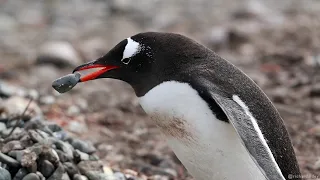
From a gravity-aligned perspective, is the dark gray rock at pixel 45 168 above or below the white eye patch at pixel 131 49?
below

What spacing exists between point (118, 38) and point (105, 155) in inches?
178

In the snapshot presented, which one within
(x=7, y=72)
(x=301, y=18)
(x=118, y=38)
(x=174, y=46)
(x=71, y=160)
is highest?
(x=301, y=18)

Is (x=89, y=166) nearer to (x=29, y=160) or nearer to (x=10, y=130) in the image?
(x=29, y=160)

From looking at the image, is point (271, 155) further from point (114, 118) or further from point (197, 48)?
point (114, 118)

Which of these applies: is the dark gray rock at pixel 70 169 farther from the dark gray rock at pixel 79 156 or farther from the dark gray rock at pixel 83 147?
the dark gray rock at pixel 83 147

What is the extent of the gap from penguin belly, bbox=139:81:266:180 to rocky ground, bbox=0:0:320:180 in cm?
70

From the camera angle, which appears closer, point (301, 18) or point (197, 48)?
point (197, 48)

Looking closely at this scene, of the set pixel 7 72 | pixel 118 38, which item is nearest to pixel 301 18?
pixel 118 38

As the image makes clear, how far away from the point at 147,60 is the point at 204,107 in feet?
1.57

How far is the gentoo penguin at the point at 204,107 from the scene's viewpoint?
308 cm

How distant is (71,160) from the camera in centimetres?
377

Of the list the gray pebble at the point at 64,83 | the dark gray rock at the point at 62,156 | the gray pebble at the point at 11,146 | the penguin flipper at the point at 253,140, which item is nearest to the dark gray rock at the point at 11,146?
the gray pebble at the point at 11,146

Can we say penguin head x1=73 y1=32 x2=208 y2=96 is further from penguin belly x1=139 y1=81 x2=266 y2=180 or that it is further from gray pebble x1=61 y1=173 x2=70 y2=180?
gray pebble x1=61 y1=173 x2=70 y2=180

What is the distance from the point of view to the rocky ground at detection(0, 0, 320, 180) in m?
3.87
